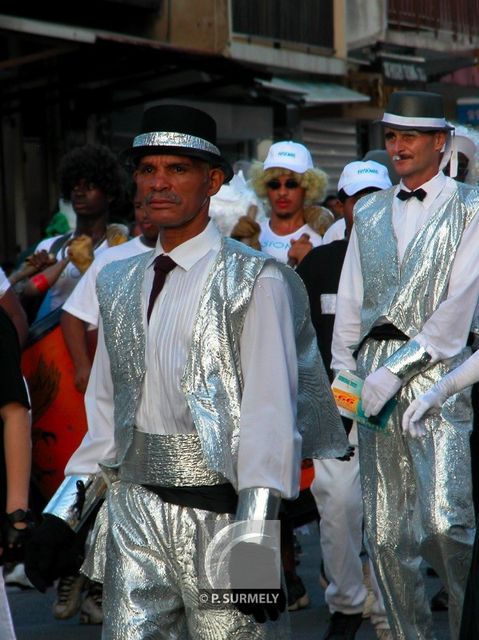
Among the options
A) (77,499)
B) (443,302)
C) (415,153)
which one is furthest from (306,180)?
(77,499)

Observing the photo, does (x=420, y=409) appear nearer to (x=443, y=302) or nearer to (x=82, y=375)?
(x=443, y=302)

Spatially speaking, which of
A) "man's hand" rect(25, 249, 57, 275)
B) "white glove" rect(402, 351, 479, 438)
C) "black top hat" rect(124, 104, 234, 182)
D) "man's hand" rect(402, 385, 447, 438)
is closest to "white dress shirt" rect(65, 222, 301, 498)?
"black top hat" rect(124, 104, 234, 182)

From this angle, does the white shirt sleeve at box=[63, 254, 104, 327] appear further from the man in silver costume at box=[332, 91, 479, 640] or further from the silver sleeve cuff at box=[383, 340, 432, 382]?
the silver sleeve cuff at box=[383, 340, 432, 382]

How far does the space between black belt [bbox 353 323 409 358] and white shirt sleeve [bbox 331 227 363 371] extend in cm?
15

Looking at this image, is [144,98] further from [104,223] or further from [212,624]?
[212,624]

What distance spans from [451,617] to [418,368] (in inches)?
37.0

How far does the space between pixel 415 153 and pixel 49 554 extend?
2710 mm

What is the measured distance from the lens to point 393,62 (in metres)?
26.2

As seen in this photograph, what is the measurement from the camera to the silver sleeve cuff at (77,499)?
447 cm

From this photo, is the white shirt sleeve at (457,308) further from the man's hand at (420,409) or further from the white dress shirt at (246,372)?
the white dress shirt at (246,372)

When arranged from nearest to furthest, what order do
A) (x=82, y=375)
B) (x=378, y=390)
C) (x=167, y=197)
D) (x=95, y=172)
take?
(x=167, y=197) → (x=378, y=390) → (x=82, y=375) → (x=95, y=172)

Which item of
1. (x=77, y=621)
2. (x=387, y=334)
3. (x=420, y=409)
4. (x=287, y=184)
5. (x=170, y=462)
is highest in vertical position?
(x=287, y=184)

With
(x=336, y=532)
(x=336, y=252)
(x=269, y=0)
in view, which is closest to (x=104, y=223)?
(x=336, y=252)

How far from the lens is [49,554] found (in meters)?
4.41
